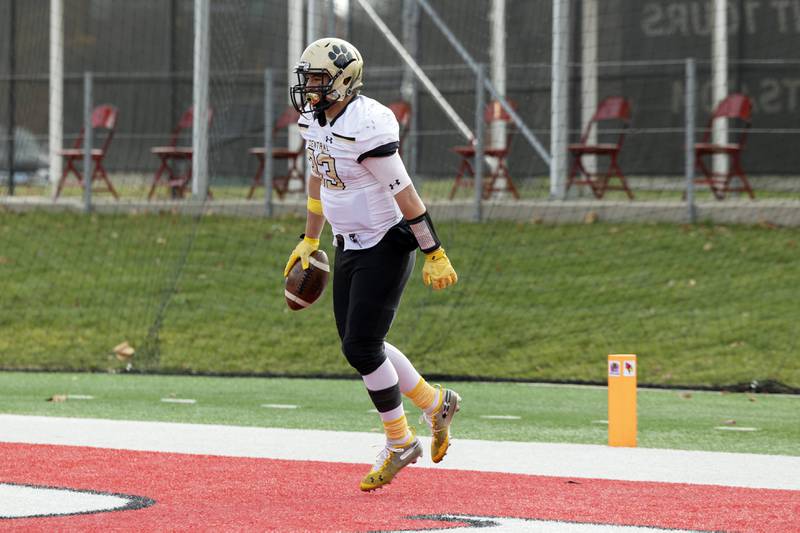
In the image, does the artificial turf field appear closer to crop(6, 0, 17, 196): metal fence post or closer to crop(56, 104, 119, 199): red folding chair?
crop(56, 104, 119, 199): red folding chair

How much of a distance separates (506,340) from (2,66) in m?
12.4

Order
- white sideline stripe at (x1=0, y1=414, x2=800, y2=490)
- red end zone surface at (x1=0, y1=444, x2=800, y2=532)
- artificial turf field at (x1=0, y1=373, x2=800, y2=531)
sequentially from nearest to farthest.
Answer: red end zone surface at (x1=0, y1=444, x2=800, y2=532)
artificial turf field at (x1=0, y1=373, x2=800, y2=531)
white sideline stripe at (x1=0, y1=414, x2=800, y2=490)

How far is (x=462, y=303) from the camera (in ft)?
48.3

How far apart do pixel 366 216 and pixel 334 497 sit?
129 cm

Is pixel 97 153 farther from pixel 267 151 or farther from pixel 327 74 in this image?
pixel 327 74

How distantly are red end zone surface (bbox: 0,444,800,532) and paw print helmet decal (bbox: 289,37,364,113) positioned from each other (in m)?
1.77

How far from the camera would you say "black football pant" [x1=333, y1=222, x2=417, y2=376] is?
6.68 meters

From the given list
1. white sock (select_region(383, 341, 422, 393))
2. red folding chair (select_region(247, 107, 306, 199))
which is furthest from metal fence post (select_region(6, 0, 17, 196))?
white sock (select_region(383, 341, 422, 393))

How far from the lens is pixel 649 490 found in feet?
21.7

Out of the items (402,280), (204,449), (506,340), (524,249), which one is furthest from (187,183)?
(402,280)

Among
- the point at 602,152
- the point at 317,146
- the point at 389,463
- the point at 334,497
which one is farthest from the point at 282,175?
the point at 334,497

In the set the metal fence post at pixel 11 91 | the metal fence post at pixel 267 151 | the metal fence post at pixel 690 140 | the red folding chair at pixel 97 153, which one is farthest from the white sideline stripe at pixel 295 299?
the metal fence post at pixel 11 91

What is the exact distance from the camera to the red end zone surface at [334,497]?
572 centimetres

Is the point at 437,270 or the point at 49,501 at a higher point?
the point at 437,270
